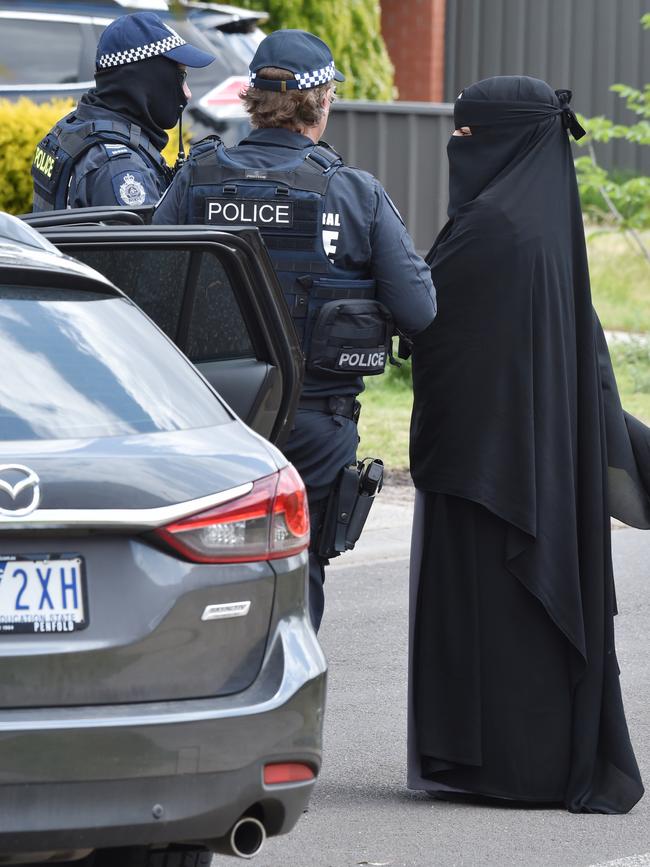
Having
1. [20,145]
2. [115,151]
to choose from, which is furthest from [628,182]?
[115,151]

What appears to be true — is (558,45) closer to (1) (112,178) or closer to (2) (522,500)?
(1) (112,178)

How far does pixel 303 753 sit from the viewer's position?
3.21m

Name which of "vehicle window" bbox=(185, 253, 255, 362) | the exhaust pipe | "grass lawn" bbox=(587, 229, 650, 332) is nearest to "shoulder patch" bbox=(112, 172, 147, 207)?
"vehicle window" bbox=(185, 253, 255, 362)

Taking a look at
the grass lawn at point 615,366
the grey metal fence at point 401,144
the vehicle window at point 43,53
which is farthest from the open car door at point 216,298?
the grey metal fence at point 401,144

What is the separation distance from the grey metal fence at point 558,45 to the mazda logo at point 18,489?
22.7 meters

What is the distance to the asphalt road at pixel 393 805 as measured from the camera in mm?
4203

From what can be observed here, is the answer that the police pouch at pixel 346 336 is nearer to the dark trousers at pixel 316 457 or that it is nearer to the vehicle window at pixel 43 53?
the dark trousers at pixel 316 457

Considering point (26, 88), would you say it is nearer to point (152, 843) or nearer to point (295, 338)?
point (295, 338)

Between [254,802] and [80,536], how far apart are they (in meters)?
0.59

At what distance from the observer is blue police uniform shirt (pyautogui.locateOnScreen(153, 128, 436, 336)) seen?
4.50 metres

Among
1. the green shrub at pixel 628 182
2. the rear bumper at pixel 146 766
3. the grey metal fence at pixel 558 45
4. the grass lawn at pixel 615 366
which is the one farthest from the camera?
the grey metal fence at pixel 558 45

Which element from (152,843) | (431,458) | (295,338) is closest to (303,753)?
(152,843)

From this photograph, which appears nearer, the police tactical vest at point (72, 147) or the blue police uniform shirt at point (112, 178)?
the blue police uniform shirt at point (112, 178)

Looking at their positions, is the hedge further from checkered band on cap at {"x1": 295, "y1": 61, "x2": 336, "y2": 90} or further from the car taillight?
the car taillight
